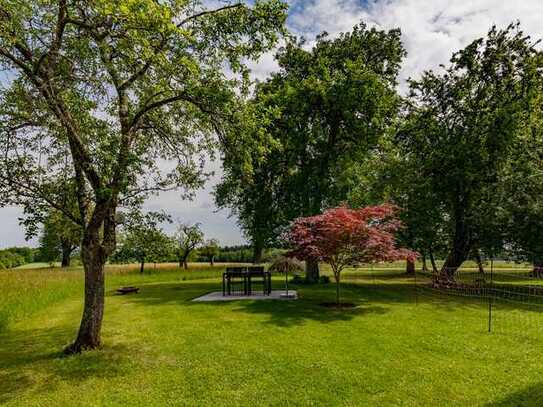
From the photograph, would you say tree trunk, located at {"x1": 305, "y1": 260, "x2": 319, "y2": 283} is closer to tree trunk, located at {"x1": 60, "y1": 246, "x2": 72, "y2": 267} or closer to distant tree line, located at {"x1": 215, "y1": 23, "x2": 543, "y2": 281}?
distant tree line, located at {"x1": 215, "y1": 23, "x2": 543, "y2": 281}

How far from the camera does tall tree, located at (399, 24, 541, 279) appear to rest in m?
17.4

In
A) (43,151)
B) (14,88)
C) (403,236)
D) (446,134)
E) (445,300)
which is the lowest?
(445,300)

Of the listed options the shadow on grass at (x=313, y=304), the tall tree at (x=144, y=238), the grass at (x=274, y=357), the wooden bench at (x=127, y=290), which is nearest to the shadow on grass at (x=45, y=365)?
the grass at (x=274, y=357)

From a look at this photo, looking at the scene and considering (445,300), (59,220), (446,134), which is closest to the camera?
(59,220)

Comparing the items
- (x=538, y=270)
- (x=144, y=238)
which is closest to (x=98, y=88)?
(x=144, y=238)

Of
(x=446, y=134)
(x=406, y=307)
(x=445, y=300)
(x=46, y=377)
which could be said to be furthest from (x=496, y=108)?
(x=46, y=377)

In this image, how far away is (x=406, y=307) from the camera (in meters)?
12.6

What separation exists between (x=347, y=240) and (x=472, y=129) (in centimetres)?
1079

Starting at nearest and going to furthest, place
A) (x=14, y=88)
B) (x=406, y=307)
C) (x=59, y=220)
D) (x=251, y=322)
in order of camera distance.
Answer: (x=14, y=88) → (x=59, y=220) → (x=251, y=322) → (x=406, y=307)

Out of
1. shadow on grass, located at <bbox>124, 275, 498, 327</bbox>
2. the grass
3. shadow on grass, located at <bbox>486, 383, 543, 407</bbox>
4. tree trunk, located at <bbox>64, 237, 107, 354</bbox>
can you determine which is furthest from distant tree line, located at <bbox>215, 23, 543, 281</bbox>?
shadow on grass, located at <bbox>486, 383, 543, 407</bbox>

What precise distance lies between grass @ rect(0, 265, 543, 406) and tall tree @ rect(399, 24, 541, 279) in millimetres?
7330

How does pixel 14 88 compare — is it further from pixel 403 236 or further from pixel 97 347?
pixel 403 236

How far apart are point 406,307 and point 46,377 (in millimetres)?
10838

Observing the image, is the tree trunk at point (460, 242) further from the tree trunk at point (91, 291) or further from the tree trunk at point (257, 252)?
the tree trunk at point (91, 291)
